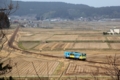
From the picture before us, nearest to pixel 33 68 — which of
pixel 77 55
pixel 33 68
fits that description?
pixel 33 68

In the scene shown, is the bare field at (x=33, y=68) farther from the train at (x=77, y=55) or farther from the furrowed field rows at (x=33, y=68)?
the train at (x=77, y=55)

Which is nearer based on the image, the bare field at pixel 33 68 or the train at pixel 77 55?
the bare field at pixel 33 68

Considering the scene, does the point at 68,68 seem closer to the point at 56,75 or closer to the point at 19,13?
the point at 56,75

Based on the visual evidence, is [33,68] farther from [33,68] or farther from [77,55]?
[77,55]

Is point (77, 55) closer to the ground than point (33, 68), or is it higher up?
closer to the ground

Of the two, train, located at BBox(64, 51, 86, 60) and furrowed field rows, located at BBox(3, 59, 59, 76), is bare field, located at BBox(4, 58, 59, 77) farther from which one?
train, located at BBox(64, 51, 86, 60)

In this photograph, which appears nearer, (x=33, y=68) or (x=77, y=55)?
(x=33, y=68)

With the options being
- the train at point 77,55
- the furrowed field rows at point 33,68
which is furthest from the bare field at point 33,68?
the train at point 77,55

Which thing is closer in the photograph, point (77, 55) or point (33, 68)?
point (33, 68)

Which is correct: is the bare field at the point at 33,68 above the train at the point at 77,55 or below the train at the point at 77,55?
above

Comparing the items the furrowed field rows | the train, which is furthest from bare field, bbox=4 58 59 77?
the train

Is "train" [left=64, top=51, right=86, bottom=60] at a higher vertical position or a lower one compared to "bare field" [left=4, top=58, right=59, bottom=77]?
lower

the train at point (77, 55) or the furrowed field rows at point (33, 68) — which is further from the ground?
the furrowed field rows at point (33, 68)

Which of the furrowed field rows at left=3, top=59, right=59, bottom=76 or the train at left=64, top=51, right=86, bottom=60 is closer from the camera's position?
the furrowed field rows at left=3, top=59, right=59, bottom=76
